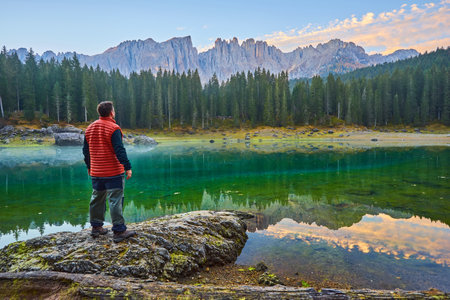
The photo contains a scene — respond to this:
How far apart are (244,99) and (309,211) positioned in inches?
3451

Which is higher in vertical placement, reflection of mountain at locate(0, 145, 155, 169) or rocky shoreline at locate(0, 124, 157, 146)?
rocky shoreline at locate(0, 124, 157, 146)

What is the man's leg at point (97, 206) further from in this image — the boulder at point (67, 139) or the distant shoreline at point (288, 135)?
the distant shoreline at point (288, 135)

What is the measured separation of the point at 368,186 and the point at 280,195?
737cm

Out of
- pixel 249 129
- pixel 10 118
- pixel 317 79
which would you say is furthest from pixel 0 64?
pixel 317 79

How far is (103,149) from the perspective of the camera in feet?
20.0

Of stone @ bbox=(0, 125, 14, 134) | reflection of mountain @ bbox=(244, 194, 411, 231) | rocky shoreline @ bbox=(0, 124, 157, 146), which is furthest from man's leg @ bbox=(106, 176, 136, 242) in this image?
stone @ bbox=(0, 125, 14, 134)

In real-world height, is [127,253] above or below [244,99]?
below

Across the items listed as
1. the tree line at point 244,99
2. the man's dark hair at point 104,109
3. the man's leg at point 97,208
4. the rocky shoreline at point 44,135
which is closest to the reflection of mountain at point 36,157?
the rocky shoreline at point 44,135

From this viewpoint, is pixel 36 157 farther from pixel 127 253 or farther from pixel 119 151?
pixel 127 253

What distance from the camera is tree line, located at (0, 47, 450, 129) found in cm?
7844

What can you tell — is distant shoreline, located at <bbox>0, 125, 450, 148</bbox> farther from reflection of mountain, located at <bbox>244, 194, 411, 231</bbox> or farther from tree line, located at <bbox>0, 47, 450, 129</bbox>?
reflection of mountain, located at <bbox>244, 194, 411, 231</bbox>

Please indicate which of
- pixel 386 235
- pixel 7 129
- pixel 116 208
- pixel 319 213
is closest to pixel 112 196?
pixel 116 208

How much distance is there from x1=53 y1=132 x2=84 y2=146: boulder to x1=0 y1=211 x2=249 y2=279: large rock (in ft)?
183

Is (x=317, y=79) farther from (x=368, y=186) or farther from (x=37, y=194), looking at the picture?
(x=37, y=194)
